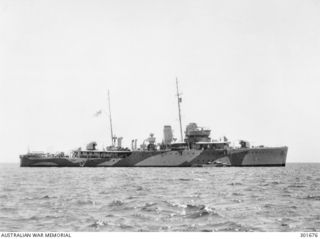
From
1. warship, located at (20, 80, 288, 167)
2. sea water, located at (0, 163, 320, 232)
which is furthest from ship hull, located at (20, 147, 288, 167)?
sea water, located at (0, 163, 320, 232)

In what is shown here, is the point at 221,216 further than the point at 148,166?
No

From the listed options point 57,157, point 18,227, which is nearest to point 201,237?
point 18,227

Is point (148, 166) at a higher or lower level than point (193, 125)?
lower

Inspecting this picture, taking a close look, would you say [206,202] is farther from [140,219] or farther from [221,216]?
[140,219]

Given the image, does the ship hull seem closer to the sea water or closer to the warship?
the warship

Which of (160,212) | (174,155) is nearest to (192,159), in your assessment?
(174,155)

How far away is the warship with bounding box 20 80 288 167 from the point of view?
52938 millimetres

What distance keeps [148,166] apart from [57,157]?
504 inches

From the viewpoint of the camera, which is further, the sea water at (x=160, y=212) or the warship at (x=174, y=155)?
the warship at (x=174, y=155)

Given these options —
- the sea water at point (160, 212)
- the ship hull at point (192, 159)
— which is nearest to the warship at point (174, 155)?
the ship hull at point (192, 159)

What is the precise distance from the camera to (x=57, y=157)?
59.5 metres

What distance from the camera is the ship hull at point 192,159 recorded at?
173 feet

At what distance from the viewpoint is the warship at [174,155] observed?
5294cm

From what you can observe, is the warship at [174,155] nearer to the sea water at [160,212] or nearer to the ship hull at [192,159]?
the ship hull at [192,159]
